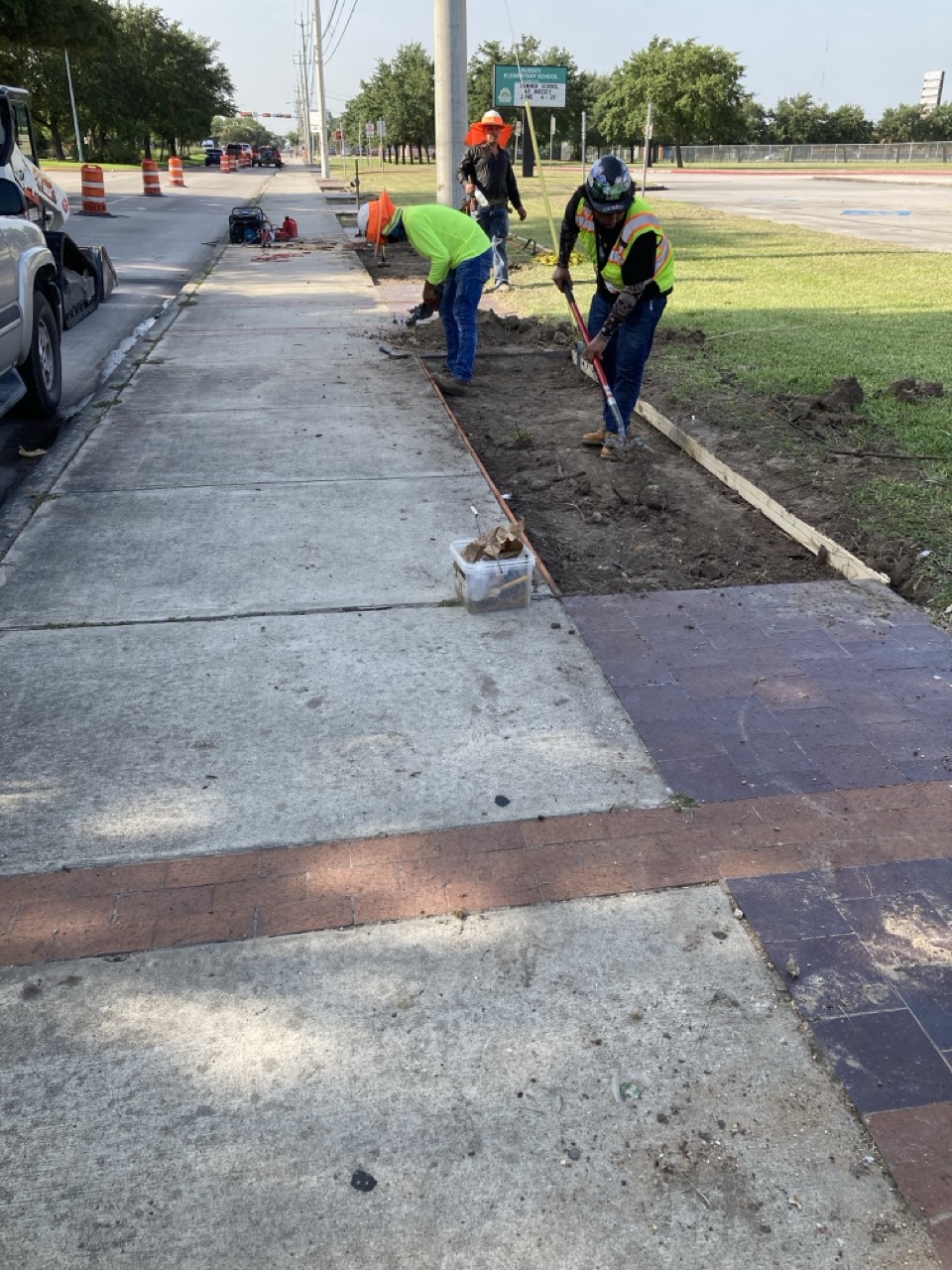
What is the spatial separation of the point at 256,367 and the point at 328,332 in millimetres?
1993

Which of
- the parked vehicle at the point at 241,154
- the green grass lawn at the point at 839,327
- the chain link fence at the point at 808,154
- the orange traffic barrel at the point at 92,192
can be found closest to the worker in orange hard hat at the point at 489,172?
the green grass lawn at the point at 839,327

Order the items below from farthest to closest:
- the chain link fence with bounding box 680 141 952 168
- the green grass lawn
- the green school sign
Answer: the chain link fence with bounding box 680 141 952 168 → the green school sign → the green grass lawn

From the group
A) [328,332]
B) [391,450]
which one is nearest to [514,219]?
[328,332]

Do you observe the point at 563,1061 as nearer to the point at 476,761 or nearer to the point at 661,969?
the point at 661,969

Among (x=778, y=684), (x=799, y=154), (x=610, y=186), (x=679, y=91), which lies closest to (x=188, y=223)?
(x=610, y=186)

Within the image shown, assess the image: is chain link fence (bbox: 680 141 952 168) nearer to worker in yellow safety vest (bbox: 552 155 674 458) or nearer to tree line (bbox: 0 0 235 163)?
tree line (bbox: 0 0 235 163)

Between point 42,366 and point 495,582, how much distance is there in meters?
5.11

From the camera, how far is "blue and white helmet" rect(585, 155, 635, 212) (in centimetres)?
604

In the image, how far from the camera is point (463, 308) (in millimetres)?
8672

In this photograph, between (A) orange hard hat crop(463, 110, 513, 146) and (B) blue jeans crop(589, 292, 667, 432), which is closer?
(B) blue jeans crop(589, 292, 667, 432)

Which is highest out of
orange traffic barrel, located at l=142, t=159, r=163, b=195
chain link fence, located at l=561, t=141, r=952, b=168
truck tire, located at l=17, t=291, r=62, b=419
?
chain link fence, located at l=561, t=141, r=952, b=168

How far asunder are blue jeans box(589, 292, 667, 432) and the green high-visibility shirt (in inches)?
69.4

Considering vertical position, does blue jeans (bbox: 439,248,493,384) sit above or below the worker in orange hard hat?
below

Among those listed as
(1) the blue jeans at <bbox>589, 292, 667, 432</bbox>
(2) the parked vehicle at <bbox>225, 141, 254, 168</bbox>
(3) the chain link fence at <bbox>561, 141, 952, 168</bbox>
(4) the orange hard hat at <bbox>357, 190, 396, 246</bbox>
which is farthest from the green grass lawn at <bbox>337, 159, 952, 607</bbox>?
(2) the parked vehicle at <bbox>225, 141, 254, 168</bbox>
